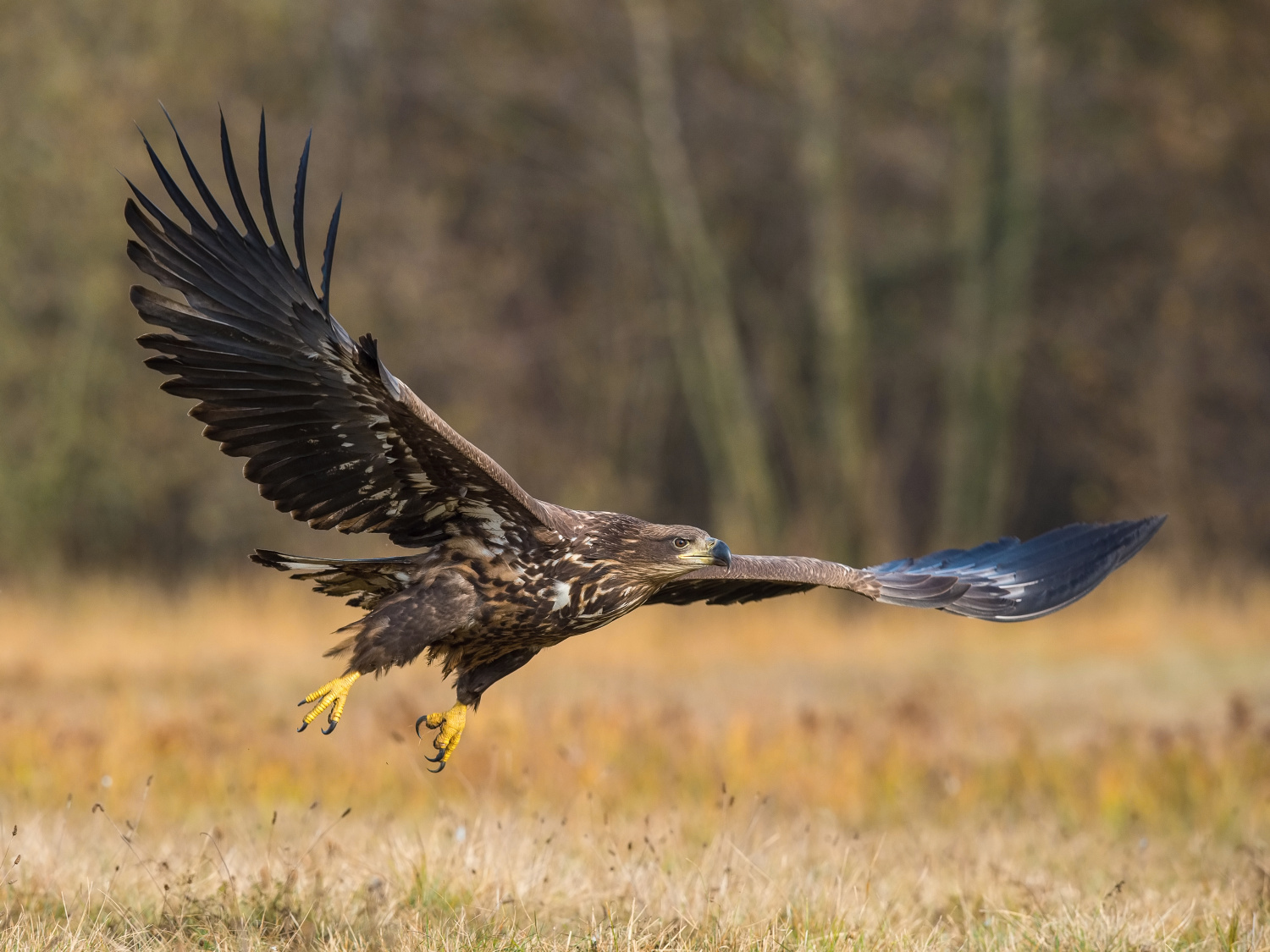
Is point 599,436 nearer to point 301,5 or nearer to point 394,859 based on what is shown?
point 301,5

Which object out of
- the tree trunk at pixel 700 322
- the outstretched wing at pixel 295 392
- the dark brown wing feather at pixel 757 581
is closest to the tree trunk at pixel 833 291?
the tree trunk at pixel 700 322

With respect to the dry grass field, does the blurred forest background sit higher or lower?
higher

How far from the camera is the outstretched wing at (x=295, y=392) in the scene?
459 centimetres

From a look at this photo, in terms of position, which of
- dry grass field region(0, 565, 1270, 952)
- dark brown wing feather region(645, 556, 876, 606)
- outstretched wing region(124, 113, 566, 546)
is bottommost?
dry grass field region(0, 565, 1270, 952)

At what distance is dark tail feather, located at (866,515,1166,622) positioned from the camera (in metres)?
5.80

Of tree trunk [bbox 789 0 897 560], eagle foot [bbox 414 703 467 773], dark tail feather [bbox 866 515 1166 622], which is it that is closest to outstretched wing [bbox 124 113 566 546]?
eagle foot [bbox 414 703 467 773]

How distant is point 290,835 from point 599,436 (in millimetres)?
13822

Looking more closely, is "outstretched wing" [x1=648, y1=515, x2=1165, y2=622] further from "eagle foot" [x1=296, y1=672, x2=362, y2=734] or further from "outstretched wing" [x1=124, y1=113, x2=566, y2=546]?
"eagle foot" [x1=296, y1=672, x2=362, y2=734]

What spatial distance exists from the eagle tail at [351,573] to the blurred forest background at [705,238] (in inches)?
425

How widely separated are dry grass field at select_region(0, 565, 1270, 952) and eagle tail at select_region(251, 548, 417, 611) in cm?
50

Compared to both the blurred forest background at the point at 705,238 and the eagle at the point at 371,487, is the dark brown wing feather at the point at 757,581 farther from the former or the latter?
the blurred forest background at the point at 705,238

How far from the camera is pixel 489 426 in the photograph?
17797 millimetres

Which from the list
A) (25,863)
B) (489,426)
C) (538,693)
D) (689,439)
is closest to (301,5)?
(489,426)

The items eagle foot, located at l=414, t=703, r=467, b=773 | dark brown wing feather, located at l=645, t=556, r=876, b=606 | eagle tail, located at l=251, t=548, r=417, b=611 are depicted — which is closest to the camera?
eagle tail, located at l=251, t=548, r=417, b=611
